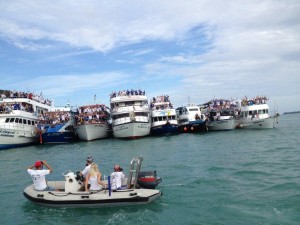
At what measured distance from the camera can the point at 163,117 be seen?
4919cm

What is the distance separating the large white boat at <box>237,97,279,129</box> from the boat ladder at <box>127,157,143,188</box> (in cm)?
3884


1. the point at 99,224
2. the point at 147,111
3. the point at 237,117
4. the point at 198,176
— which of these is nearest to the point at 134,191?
the point at 99,224

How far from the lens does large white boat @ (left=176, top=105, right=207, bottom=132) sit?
164ft

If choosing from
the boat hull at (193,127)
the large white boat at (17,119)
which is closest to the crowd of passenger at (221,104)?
the boat hull at (193,127)

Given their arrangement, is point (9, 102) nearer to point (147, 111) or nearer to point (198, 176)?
point (147, 111)

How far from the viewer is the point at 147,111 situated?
46.8m

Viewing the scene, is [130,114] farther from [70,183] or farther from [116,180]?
[116,180]

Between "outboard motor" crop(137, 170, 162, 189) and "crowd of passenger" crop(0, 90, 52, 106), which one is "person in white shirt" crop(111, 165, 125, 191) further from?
"crowd of passenger" crop(0, 90, 52, 106)

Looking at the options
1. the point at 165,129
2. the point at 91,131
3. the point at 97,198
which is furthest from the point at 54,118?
the point at 97,198

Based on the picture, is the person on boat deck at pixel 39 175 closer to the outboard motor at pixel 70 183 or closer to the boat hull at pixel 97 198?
the boat hull at pixel 97 198

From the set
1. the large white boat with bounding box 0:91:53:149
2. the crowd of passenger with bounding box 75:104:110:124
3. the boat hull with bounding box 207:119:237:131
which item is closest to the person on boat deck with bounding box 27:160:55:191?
the large white boat with bounding box 0:91:53:149

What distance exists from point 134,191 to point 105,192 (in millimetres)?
1166

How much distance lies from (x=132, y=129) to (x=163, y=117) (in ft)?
25.0

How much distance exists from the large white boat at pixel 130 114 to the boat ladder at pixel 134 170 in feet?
95.7
